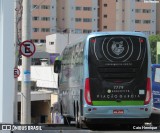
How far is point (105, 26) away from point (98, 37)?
4335 inches

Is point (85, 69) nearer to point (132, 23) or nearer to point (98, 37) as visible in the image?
point (98, 37)

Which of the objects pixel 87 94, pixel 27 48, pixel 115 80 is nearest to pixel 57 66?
pixel 27 48

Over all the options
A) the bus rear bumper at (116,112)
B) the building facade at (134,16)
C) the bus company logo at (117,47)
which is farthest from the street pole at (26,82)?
the building facade at (134,16)

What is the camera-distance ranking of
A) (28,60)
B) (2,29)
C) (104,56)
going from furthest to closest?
(28,60) → (104,56) → (2,29)

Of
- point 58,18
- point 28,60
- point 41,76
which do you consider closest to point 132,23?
point 58,18

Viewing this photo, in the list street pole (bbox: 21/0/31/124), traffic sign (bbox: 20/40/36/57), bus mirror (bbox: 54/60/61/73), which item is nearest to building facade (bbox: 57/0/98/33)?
bus mirror (bbox: 54/60/61/73)

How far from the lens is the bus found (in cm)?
1264

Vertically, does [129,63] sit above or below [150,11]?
below

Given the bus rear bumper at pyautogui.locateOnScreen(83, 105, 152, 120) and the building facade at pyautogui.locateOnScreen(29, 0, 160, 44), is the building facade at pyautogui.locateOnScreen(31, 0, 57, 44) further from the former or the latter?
the bus rear bumper at pyautogui.locateOnScreen(83, 105, 152, 120)

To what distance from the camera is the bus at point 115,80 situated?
12641 mm

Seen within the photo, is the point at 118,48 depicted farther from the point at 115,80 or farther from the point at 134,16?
the point at 134,16

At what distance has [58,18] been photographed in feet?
392

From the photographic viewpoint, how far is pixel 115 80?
12.8 meters

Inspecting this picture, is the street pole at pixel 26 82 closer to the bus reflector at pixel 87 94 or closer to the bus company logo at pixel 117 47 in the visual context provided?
the bus reflector at pixel 87 94
